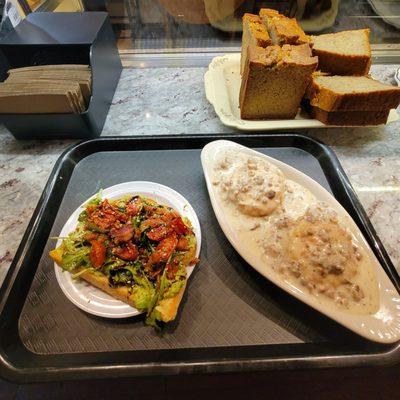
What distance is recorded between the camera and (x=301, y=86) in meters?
1.35

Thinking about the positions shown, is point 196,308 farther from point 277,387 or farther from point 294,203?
point 294,203

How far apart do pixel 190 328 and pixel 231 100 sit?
45.2 inches

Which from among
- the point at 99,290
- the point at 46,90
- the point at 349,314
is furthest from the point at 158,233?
the point at 46,90

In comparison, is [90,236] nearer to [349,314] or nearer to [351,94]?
[349,314]

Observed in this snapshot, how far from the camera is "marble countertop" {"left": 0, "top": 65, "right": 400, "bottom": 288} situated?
116 centimetres

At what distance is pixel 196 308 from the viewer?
0.94 meters

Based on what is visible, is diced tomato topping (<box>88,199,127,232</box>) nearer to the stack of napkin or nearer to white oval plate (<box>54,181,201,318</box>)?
white oval plate (<box>54,181,201,318</box>)

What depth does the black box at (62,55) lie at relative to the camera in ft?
4.34

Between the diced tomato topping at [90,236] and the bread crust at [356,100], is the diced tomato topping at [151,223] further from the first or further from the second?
the bread crust at [356,100]

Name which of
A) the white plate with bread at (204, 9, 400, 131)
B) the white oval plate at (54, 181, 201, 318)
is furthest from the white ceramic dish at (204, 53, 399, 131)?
the white oval plate at (54, 181, 201, 318)

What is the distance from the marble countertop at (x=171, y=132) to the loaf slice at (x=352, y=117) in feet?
0.33

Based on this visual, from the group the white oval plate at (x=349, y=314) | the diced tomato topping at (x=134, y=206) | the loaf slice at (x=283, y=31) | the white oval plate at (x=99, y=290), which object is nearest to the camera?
the white oval plate at (x=349, y=314)

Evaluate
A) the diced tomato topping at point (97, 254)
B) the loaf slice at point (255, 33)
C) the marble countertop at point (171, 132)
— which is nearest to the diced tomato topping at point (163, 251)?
the diced tomato topping at point (97, 254)

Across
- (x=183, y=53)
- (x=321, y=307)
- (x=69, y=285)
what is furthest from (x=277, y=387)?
(x=183, y=53)
